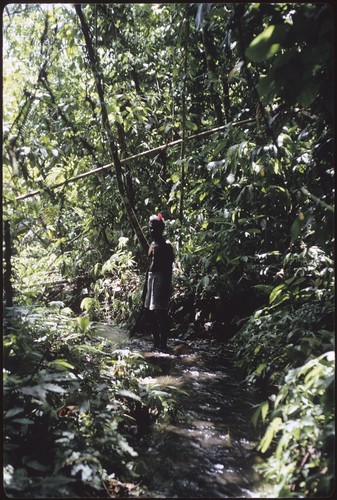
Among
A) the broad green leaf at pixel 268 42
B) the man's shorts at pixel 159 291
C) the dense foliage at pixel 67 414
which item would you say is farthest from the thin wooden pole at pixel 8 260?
the man's shorts at pixel 159 291

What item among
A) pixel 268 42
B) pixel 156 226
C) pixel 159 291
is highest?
pixel 268 42

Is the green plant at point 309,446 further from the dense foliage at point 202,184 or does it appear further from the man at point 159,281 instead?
the man at point 159,281

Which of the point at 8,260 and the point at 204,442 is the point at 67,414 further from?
the point at 8,260

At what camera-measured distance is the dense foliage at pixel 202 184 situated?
2309mm

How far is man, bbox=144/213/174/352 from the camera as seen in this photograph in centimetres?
565

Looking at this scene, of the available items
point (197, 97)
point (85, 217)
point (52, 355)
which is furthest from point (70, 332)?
point (197, 97)

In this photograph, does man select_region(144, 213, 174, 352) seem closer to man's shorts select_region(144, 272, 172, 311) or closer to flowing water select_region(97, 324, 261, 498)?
man's shorts select_region(144, 272, 172, 311)

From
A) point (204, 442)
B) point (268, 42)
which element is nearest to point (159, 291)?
point (204, 442)

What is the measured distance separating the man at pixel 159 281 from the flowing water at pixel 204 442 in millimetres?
879

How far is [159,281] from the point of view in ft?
18.7

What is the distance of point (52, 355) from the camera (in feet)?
11.1

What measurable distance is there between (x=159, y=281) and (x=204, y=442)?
2877 millimetres

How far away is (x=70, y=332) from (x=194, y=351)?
2351mm

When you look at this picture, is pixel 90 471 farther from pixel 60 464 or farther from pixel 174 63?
pixel 174 63
